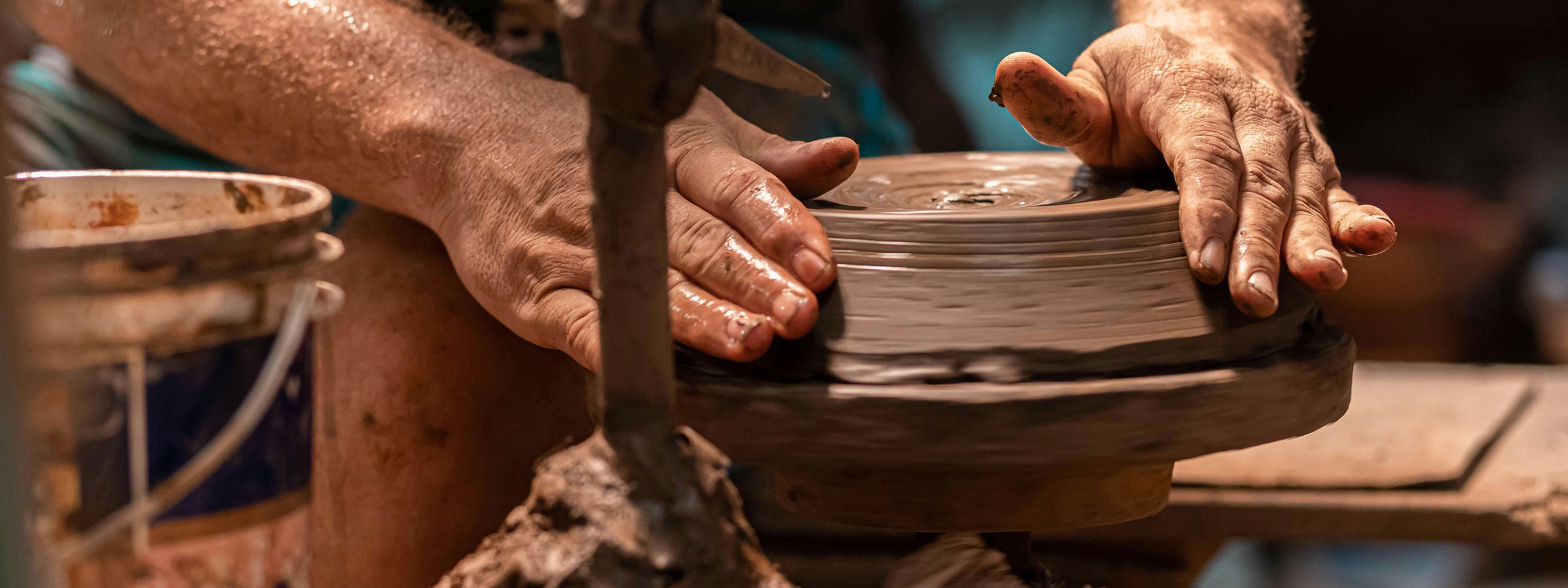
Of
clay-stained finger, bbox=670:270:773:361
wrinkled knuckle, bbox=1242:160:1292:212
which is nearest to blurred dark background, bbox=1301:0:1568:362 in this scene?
wrinkled knuckle, bbox=1242:160:1292:212

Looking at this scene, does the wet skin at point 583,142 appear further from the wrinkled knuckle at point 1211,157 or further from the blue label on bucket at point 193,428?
the blue label on bucket at point 193,428

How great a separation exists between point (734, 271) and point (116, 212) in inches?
15.0

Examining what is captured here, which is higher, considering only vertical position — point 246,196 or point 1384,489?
point 246,196

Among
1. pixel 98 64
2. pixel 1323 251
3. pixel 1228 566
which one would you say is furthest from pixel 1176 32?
pixel 1228 566


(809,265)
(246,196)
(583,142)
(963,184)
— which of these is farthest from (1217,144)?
(246,196)

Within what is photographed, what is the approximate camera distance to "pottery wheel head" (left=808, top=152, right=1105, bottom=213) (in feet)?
3.27

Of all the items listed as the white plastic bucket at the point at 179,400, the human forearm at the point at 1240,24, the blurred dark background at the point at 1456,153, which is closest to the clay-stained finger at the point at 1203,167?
the human forearm at the point at 1240,24

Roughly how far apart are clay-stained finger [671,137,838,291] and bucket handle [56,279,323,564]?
294 millimetres

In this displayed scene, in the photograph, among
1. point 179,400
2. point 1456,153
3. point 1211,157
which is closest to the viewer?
point 179,400

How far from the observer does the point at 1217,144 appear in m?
0.93

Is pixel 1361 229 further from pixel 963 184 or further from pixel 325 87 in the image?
pixel 325 87

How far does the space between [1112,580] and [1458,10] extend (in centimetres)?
214

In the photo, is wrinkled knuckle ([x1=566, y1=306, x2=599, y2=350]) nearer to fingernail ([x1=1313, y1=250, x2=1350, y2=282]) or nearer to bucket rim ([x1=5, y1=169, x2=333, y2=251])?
bucket rim ([x1=5, y1=169, x2=333, y2=251])

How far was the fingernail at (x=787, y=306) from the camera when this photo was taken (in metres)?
0.77
